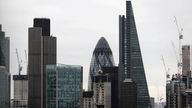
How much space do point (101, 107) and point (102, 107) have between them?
6.8 inches

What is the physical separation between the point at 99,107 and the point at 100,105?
699mm

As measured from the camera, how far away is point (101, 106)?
3091 inches

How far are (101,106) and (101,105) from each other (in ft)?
0.70

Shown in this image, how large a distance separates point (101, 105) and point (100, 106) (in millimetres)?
246

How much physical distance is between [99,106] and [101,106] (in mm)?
499

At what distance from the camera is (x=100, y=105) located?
258 feet

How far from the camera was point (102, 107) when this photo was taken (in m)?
78.4

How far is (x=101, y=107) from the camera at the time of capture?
7856 cm

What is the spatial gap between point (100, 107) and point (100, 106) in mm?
231

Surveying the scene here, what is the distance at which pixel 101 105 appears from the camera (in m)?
78.7

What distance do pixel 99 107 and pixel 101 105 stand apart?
57cm

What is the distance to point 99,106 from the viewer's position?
78.9m

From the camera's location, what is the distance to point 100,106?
7850 cm

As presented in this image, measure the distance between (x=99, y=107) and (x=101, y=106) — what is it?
0.69 metres
